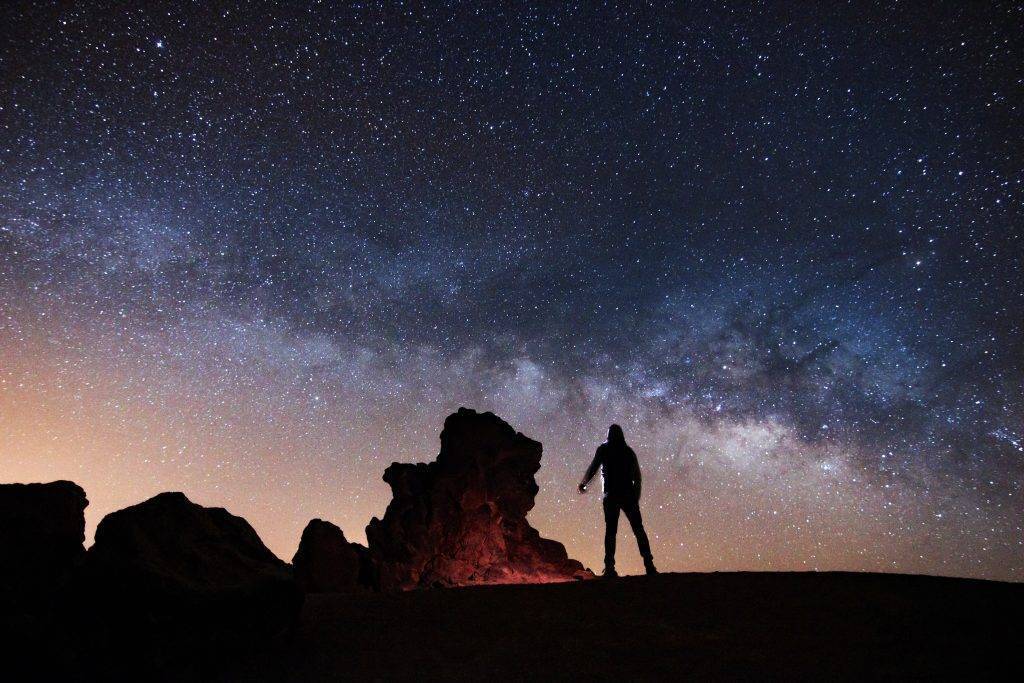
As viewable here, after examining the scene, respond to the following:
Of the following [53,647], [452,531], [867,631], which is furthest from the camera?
[452,531]

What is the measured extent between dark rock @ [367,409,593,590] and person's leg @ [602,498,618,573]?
9.89 m

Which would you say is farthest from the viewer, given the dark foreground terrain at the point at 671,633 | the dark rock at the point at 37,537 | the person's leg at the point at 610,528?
the person's leg at the point at 610,528

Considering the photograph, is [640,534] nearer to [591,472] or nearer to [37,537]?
[591,472]

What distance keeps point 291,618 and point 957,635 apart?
18.5 feet

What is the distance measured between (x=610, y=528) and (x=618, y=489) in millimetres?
629

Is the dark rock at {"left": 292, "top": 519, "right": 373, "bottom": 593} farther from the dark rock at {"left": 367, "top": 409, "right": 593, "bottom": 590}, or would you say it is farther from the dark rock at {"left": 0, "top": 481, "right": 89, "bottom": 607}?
the dark rock at {"left": 0, "top": 481, "right": 89, "bottom": 607}

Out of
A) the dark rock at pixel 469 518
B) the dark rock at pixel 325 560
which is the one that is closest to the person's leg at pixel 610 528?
the dark rock at pixel 325 560

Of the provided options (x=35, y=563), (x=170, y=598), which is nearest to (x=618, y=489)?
(x=170, y=598)

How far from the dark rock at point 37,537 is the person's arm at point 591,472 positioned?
6.81 meters

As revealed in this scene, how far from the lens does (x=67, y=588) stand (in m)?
4.61

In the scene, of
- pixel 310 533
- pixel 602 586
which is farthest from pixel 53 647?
pixel 310 533

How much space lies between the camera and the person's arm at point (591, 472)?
909 cm

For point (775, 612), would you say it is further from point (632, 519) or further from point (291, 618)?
point (291, 618)

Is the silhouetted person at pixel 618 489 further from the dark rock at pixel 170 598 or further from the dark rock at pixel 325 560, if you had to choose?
the dark rock at pixel 325 560
